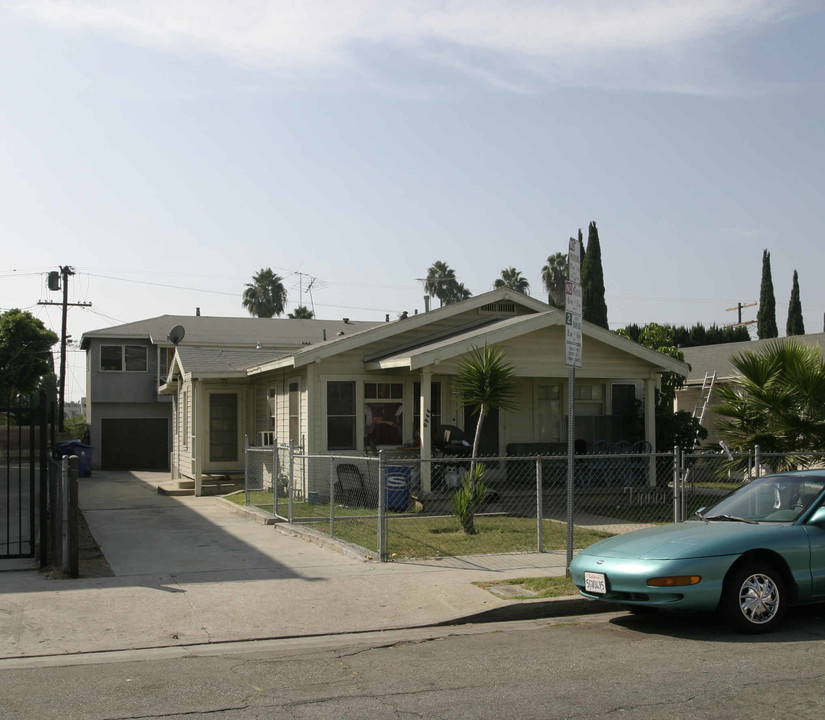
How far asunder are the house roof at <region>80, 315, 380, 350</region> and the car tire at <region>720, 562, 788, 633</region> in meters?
27.6

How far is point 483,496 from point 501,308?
24.6ft

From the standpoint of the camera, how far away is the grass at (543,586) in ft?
29.1

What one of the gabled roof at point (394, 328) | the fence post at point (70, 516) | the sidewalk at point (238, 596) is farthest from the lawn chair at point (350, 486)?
the fence post at point (70, 516)

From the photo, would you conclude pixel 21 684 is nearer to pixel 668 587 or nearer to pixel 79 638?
pixel 79 638

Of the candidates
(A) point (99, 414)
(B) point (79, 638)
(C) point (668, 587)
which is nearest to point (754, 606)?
(C) point (668, 587)

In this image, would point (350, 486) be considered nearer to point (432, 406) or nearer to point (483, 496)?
point (432, 406)

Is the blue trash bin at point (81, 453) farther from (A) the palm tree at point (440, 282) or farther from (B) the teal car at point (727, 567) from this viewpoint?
(A) the palm tree at point (440, 282)

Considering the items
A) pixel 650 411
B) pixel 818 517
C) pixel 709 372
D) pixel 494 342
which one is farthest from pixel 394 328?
pixel 709 372

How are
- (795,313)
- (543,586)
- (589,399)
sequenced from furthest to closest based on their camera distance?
1. (795,313)
2. (589,399)
3. (543,586)

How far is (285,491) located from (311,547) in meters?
7.57

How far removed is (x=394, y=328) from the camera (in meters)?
18.7

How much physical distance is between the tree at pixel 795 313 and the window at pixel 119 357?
30.5m

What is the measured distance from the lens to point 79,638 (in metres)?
7.70

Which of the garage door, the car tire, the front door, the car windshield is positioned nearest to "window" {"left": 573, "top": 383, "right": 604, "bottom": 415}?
the front door
